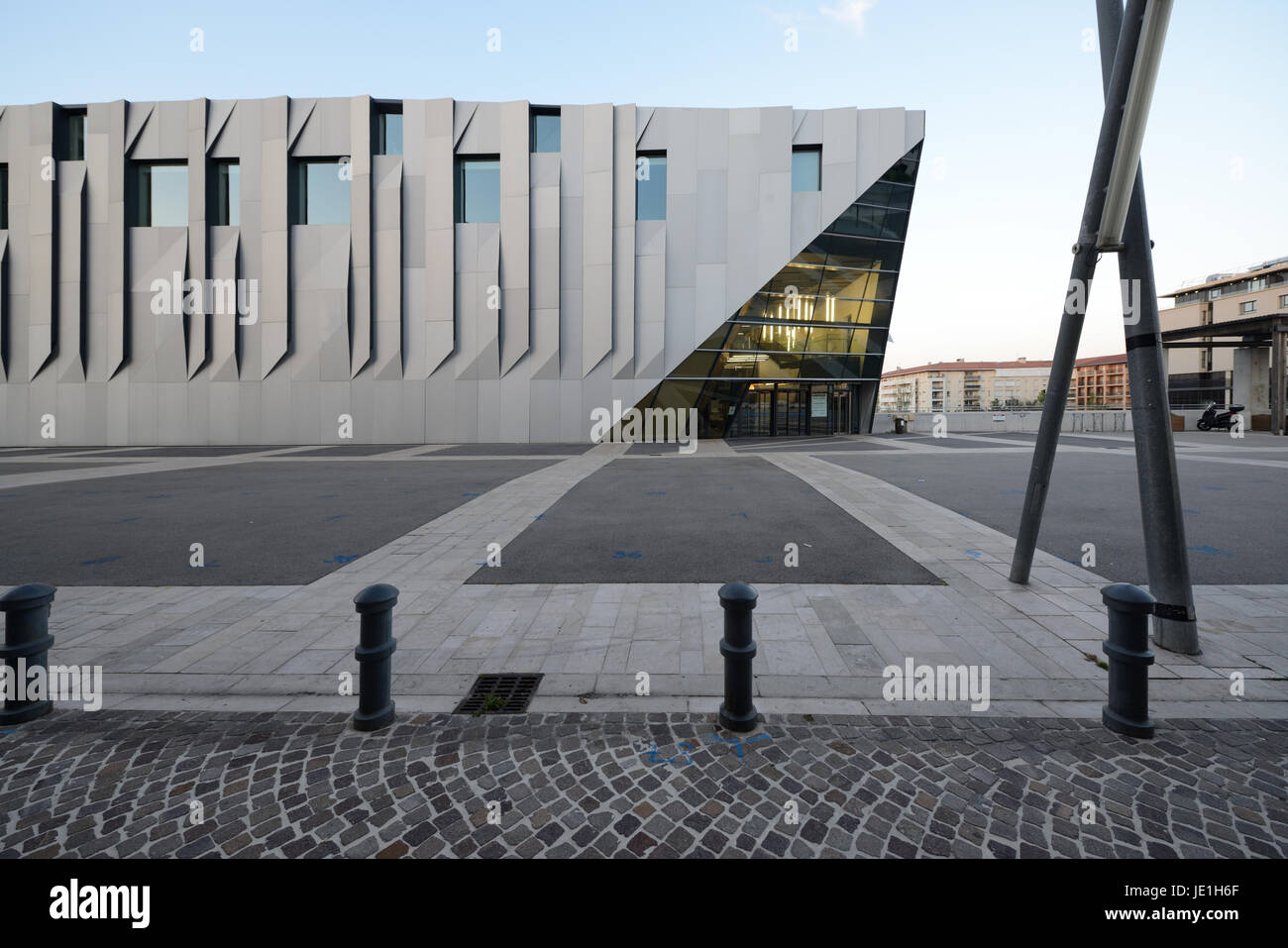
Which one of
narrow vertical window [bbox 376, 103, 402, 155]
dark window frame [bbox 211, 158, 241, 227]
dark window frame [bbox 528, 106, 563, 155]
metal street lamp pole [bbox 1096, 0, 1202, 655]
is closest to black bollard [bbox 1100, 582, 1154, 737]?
metal street lamp pole [bbox 1096, 0, 1202, 655]

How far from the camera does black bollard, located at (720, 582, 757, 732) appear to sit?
353 centimetres

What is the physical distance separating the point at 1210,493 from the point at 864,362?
20325 millimetres

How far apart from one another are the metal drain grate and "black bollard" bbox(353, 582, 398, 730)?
0.49 m

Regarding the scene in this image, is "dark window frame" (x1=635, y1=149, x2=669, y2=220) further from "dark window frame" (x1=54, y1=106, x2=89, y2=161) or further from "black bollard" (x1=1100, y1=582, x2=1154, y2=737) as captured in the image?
"black bollard" (x1=1100, y1=582, x2=1154, y2=737)

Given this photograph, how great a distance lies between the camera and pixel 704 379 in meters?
28.4

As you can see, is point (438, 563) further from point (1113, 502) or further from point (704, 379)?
point (704, 379)

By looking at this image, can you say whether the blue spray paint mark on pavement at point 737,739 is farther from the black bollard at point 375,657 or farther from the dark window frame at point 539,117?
the dark window frame at point 539,117

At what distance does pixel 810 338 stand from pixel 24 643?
29839 mm

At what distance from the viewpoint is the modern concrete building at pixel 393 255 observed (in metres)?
26.9

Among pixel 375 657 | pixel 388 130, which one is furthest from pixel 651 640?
pixel 388 130

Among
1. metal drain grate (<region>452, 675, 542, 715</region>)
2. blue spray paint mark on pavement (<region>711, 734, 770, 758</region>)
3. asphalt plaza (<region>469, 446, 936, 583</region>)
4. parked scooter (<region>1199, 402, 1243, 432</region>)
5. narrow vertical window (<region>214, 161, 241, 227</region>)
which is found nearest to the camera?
blue spray paint mark on pavement (<region>711, 734, 770, 758</region>)

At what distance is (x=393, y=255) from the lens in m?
26.8
